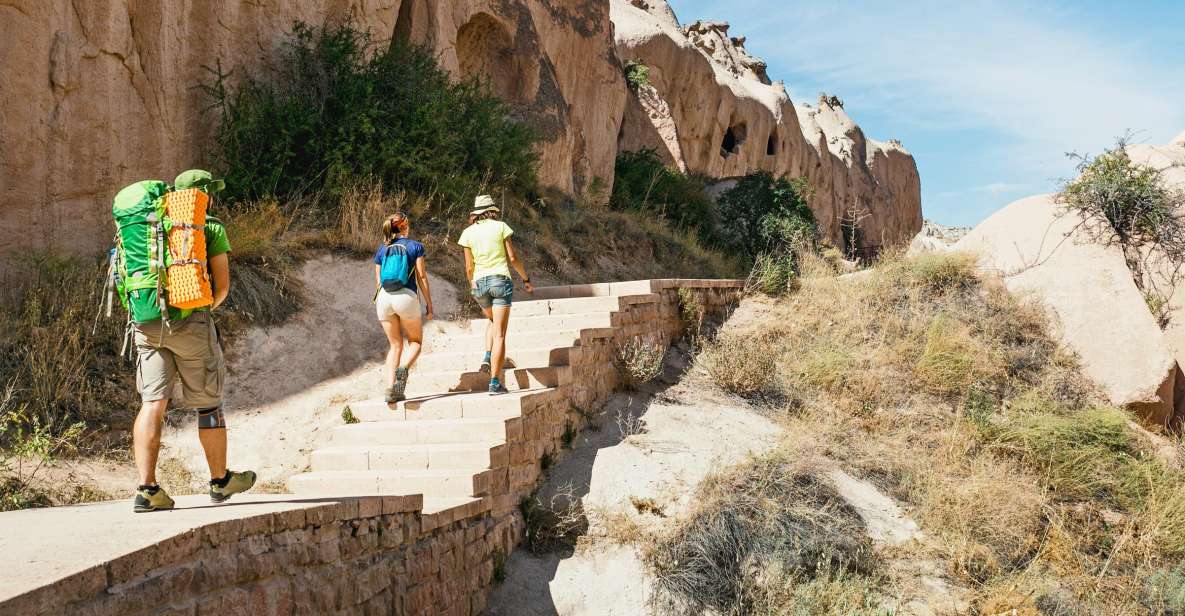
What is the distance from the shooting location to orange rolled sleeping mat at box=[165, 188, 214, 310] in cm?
461

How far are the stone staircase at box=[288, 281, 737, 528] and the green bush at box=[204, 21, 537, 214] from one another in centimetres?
293

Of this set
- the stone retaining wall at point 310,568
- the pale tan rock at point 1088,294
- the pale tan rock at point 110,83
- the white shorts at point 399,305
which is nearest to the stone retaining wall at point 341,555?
the stone retaining wall at point 310,568

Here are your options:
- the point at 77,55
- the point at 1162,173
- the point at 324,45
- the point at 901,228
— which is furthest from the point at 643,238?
the point at 901,228

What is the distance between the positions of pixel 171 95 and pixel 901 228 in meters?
37.7

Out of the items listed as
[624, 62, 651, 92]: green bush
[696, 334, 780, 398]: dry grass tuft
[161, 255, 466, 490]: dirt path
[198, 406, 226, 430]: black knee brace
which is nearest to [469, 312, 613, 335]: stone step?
[161, 255, 466, 490]: dirt path

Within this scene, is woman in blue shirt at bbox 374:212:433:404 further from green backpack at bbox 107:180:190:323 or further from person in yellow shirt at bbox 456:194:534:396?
green backpack at bbox 107:180:190:323

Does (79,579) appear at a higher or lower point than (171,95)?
lower

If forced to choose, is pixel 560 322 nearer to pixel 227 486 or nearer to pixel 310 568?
pixel 227 486

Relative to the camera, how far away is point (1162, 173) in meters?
13.4

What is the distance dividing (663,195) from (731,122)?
8.66 m

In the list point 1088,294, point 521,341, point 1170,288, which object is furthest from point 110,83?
point 1170,288

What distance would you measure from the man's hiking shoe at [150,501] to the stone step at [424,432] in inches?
95.3

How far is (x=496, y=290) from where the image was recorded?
7.58 metres

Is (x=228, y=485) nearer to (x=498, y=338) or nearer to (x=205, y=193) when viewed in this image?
(x=205, y=193)
